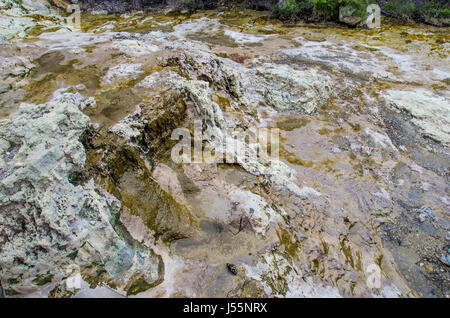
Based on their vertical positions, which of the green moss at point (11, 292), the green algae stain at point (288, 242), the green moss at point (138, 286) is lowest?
the green algae stain at point (288, 242)

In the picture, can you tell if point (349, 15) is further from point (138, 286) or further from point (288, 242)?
point (138, 286)

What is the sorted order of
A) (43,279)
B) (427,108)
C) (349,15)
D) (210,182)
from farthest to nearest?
(349,15)
(427,108)
(210,182)
(43,279)

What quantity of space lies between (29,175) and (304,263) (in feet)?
16.9

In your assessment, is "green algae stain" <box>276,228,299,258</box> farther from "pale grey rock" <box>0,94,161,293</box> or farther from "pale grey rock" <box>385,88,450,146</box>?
"pale grey rock" <box>385,88,450,146</box>

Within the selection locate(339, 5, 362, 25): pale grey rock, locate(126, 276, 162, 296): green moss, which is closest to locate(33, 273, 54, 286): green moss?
locate(126, 276, 162, 296): green moss

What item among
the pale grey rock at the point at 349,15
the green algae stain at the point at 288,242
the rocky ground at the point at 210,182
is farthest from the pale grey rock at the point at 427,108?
the pale grey rock at the point at 349,15

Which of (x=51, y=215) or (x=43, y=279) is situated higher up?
(x=51, y=215)

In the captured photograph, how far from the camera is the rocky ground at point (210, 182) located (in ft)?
12.6

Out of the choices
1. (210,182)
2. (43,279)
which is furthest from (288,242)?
(43,279)

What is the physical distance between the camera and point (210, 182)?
18.8 ft

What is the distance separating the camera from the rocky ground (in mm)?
3828

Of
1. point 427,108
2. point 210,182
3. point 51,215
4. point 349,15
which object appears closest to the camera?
point 51,215

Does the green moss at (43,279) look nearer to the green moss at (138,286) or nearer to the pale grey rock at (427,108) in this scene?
the green moss at (138,286)

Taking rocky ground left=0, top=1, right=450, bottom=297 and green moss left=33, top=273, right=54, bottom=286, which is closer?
green moss left=33, top=273, right=54, bottom=286
